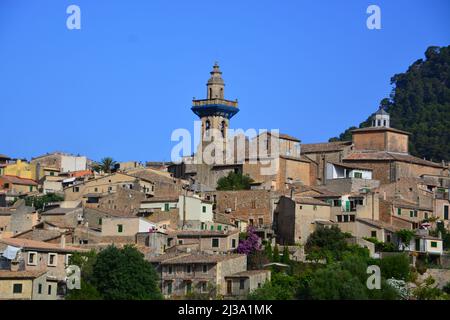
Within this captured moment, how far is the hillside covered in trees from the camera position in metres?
119

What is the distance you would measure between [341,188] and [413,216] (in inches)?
192

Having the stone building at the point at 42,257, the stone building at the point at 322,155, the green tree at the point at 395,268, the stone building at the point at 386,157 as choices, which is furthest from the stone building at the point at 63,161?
the green tree at the point at 395,268

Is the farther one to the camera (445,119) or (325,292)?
(445,119)

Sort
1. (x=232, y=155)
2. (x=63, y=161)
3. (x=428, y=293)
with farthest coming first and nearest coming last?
A: 1. (x=63, y=161)
2. (x=232, y=155)
3. (x=428, y=293)

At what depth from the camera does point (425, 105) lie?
149m

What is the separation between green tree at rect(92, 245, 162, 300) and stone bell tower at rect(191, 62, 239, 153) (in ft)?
99.4

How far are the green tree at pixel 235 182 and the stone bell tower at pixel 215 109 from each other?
27.2 feet

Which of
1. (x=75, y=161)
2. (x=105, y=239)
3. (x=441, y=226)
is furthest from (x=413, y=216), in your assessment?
(x=75, y=161)

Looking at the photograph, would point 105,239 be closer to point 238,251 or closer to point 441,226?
point 238,251

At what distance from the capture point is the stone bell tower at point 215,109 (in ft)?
301

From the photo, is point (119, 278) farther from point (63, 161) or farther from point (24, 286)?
point (63, 161)

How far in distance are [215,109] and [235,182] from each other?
11.0m

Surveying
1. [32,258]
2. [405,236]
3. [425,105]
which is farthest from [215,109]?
[425,105]

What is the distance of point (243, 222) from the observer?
76.6 m
